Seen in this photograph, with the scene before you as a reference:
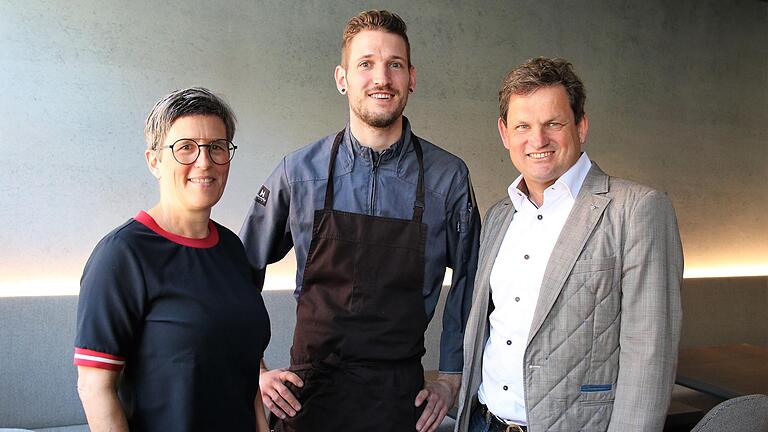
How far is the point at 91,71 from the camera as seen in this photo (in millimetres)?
3619

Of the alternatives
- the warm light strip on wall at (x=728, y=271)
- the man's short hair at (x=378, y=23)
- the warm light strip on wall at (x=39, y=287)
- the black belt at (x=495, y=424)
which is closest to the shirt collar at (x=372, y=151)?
the man's short hair at (x=378, y=23)

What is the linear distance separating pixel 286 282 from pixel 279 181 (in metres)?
2.16

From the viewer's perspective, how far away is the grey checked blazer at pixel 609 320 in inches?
59.5

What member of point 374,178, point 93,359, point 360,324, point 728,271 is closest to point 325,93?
point 374,178

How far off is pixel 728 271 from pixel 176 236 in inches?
212

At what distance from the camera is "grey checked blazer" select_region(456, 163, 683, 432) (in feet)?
4.96

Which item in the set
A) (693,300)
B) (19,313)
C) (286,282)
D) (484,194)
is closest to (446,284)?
(484,194)

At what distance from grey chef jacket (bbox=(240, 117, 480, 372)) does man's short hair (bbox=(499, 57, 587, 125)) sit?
387 millimetres

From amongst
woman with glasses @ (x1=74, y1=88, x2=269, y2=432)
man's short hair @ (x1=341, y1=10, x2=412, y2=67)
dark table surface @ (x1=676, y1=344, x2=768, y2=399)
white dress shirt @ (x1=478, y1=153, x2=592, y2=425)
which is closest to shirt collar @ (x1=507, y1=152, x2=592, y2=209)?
white dress shirt @ (x1=478, y1=153, x2=592, y2=425)

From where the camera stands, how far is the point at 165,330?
1311 mm

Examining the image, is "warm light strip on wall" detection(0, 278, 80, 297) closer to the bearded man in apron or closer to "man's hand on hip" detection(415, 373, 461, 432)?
the bearded man in apron

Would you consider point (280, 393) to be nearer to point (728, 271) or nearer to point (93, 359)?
point (93, 359)

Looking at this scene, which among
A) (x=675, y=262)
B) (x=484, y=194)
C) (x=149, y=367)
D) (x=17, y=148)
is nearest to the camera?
(x=149, y=367)

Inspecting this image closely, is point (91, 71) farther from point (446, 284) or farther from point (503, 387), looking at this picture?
point (503, 387)
